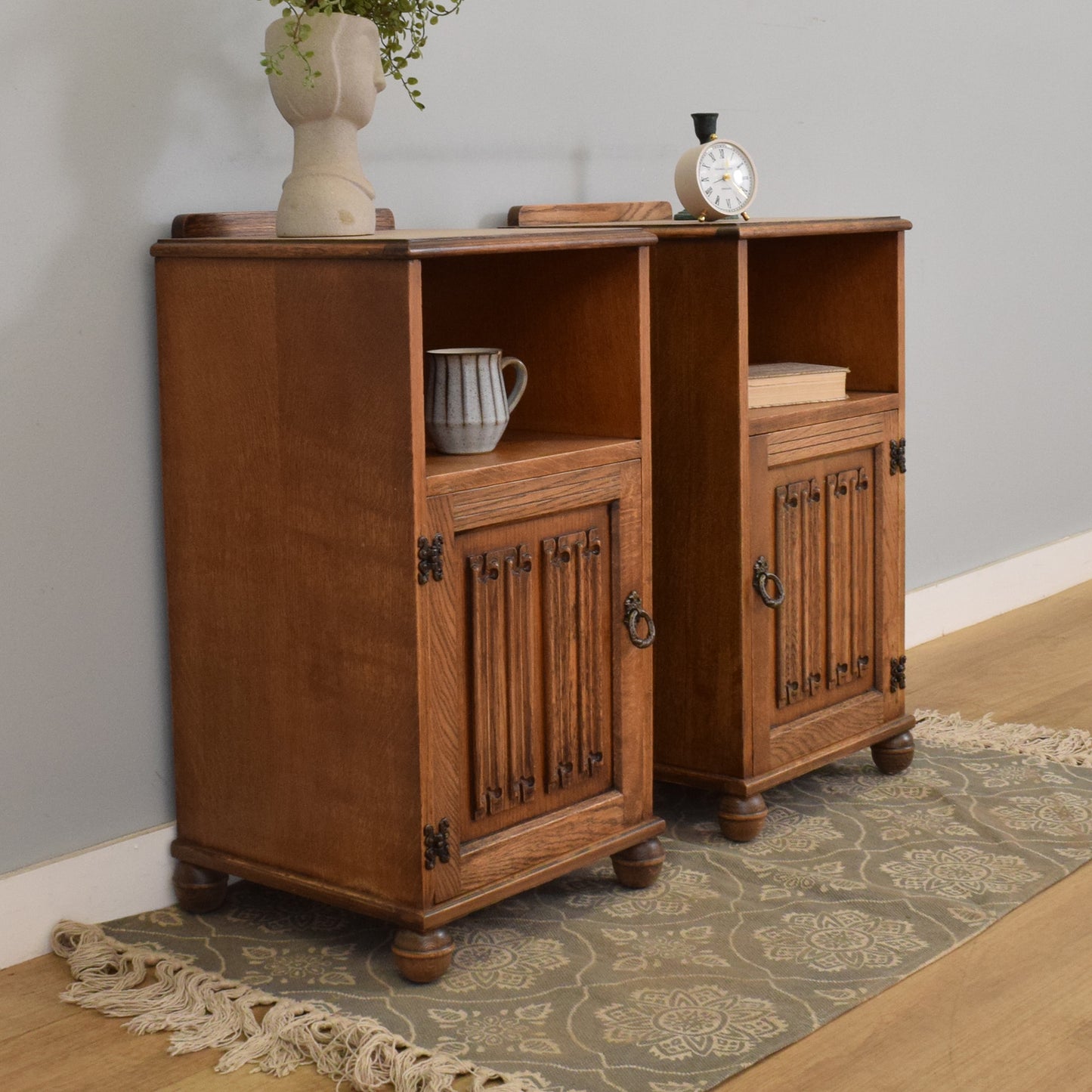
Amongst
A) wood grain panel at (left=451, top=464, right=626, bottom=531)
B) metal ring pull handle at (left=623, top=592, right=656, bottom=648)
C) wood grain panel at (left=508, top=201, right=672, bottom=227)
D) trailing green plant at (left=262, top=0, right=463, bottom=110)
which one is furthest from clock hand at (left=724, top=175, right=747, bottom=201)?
metal ring pull handle at (left=623, top=592, right=656, bottom=648)

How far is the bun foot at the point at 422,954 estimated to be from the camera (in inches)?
74.8

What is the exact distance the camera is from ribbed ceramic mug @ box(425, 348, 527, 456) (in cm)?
199

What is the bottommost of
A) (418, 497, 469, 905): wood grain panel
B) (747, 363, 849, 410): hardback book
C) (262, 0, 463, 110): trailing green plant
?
(418, 497, 469, 905): wood grain panel

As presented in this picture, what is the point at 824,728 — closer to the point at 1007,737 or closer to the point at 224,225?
the point at 1007,737

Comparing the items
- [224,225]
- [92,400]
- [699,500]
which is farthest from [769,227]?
[92,400]

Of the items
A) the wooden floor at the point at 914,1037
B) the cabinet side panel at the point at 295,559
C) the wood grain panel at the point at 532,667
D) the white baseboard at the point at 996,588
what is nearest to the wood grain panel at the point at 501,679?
the wood grain panel at the point at 532,667

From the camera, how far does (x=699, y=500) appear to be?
7.79 ft

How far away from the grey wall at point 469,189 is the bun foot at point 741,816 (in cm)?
84

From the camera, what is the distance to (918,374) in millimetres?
3613

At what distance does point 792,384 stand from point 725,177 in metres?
0.37

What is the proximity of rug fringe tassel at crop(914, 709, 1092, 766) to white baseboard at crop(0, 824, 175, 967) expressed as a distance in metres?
1.43

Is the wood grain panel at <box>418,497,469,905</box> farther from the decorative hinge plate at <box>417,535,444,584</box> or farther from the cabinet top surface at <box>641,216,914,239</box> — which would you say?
the cabinet top surface at <box>641,216,914,239</box>

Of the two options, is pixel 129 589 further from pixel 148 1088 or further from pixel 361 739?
pixel 148 1088

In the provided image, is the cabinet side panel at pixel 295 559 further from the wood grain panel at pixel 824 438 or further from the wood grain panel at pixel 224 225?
the wood grain panel at pixel 824 438
